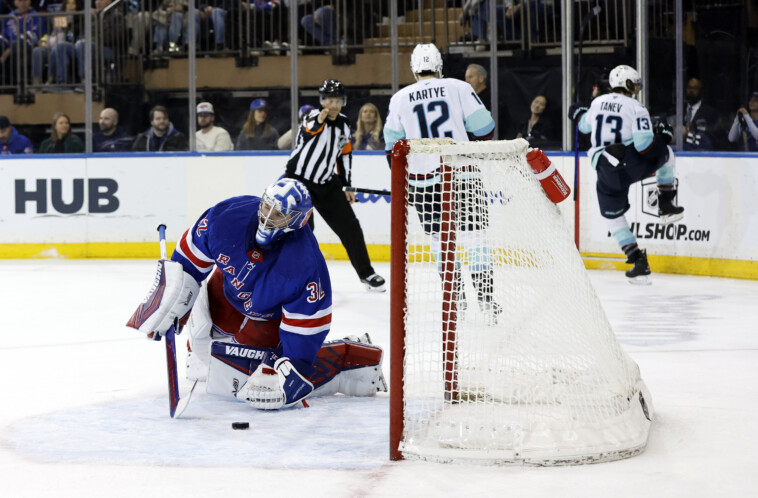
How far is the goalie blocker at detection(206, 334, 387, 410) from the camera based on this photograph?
3.17m

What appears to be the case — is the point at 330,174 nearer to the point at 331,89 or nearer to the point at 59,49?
the point at 331,89

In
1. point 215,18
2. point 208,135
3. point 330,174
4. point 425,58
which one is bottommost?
point 330,174

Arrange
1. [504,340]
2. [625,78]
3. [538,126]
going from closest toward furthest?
[504,340] → [625,78] → [538,126]

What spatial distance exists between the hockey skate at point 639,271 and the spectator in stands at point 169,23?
3695mm

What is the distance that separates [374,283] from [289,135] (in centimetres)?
217

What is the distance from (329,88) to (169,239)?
8.46 ft

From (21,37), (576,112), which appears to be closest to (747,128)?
(576,112)

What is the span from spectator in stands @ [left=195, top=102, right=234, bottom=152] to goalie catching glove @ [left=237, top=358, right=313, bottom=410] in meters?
4.98

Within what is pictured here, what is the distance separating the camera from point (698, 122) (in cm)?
705

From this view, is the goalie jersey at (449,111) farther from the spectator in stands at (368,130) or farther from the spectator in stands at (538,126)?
the spectator in stands at (368,130)

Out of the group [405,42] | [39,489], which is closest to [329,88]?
[405,42]

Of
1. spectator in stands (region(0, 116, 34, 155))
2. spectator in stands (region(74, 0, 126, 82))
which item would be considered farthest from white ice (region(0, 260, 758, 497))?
spectator in stands (region(74, 0, 126, 82))

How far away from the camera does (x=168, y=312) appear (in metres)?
3.14

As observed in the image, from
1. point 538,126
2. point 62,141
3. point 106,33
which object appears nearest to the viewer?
point 538,126
